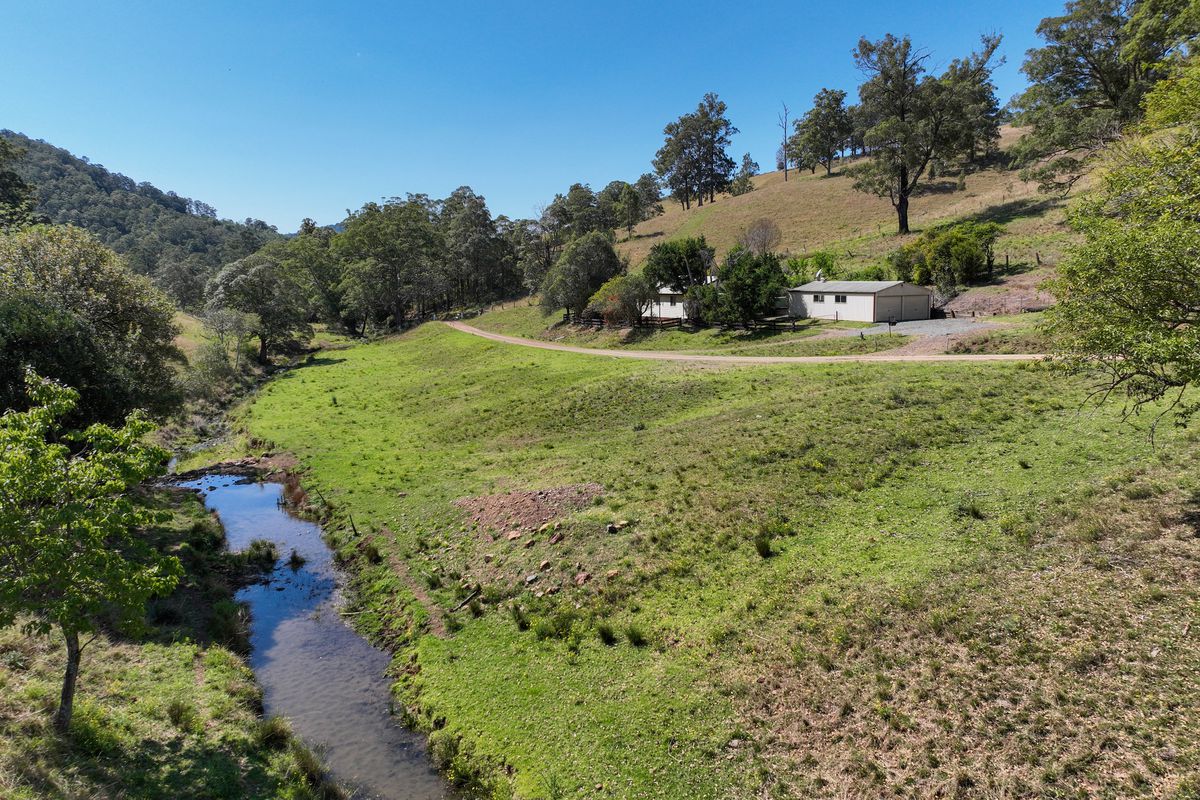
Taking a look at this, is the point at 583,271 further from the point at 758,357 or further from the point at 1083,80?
the point at 1083,80

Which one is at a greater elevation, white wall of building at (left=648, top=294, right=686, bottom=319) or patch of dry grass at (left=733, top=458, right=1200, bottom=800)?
white wall of building at (left=648, top=294, right=686, bottom=319)

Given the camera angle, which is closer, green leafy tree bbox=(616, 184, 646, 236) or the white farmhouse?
the white farmhouse

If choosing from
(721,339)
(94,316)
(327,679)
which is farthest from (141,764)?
(721,339)

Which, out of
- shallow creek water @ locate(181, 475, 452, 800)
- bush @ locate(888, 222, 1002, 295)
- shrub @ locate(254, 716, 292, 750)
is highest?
bush @ locate(888, 222, 1002, 295)

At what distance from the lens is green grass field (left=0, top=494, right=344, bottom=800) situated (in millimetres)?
9352

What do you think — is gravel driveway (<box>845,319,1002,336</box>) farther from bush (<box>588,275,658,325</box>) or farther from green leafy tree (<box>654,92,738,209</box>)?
green leafy tree (<box>654,92,738,209</box>)

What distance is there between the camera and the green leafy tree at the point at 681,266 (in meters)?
64.0

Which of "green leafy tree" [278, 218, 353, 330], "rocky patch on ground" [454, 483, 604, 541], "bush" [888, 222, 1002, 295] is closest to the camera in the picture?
"rocky patch on ground" [454, 483, 604, 541]

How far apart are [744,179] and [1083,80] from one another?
99159 millimetres

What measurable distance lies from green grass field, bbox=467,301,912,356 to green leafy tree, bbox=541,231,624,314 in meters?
3.96

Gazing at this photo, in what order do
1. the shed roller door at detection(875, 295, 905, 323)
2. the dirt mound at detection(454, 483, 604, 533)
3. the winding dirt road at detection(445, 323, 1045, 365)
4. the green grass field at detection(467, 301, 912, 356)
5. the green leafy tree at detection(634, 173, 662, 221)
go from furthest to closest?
the green leafy tree at detection(634, 173, 662, 221) → the shed roller door at detection(875, 295, 905, 323) → the green grass field at detection(467, 301, 912, 356) → the winding dirt road at detection(445, 323, 1045, 365) → the dirt mound at detection(454, 483, 604, 533)

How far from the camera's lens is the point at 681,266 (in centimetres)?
6462

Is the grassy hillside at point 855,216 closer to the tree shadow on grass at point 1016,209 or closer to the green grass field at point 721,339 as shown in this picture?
the tree shadow on grass at point 1016,209

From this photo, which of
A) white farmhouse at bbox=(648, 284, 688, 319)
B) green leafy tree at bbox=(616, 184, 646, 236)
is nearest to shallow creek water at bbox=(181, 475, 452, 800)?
white farmhouse at bbox=(648, 284, 688, 319)
